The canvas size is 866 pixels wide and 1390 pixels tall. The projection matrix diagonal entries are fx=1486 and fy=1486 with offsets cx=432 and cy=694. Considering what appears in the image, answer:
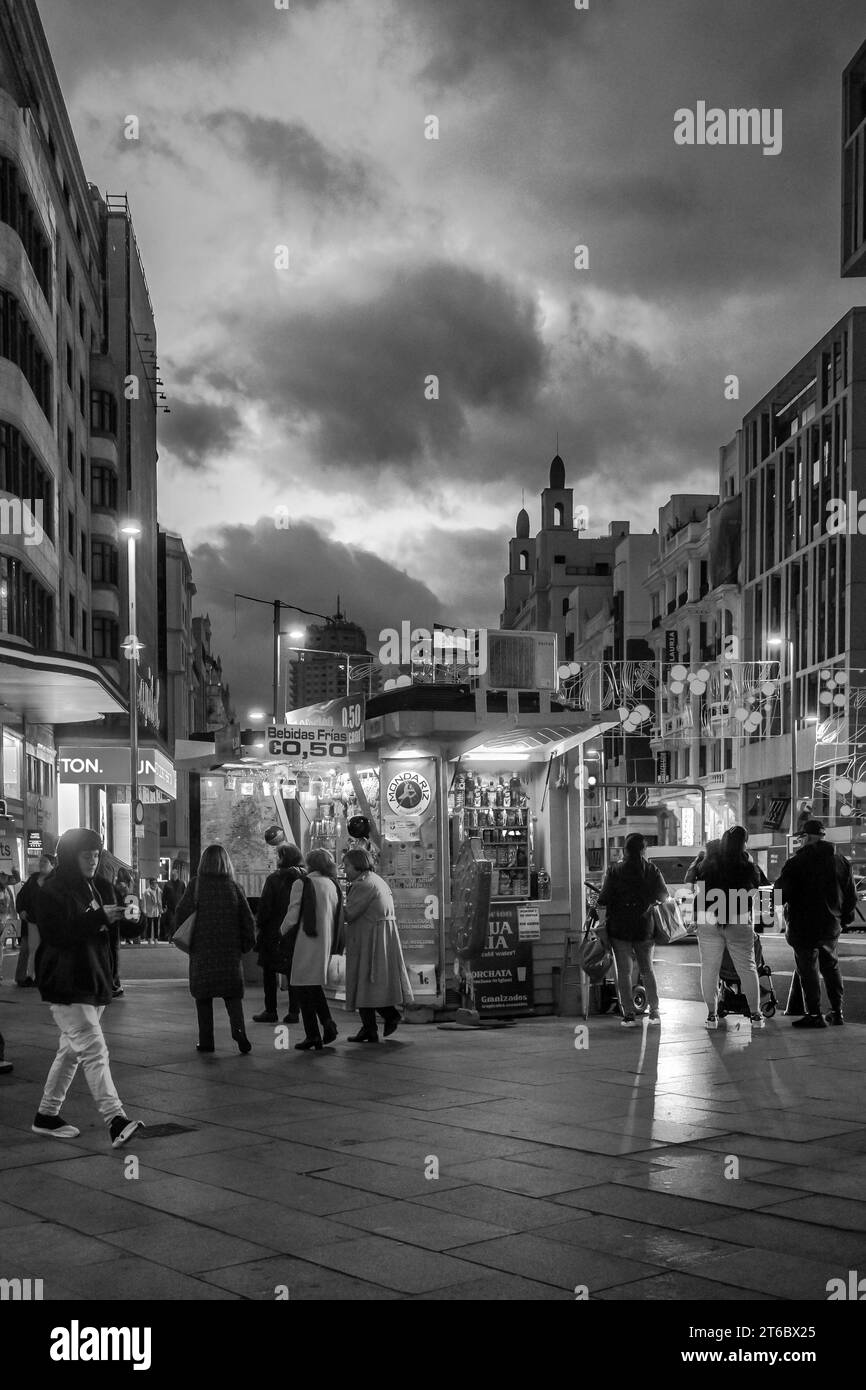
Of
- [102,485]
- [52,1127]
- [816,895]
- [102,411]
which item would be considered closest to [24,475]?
[816,895]

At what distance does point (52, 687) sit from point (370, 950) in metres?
11.9

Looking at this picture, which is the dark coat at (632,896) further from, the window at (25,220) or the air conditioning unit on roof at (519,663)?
the window at (25,220)

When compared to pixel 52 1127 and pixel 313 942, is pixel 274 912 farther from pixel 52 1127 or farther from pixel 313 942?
pixel 52 1127

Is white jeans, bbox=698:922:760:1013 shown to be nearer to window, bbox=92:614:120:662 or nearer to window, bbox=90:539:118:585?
window, bbox=92:614:120:662

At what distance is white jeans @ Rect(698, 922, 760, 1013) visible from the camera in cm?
1411

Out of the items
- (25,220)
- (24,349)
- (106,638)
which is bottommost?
(106,638)

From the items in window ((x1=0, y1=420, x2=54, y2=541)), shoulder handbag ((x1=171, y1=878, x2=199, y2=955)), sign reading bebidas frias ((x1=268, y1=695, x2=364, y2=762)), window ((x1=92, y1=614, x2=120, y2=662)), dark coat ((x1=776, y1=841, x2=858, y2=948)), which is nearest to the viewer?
shoulder handbag ((x1=171, y1=878, x2=199, y2=955))

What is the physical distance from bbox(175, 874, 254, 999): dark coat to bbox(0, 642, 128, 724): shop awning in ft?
27.1

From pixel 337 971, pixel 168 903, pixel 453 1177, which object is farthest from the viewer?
pixel 168 903

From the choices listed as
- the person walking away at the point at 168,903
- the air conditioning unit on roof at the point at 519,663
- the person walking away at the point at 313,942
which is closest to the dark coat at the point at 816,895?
the air conditioning unit on roof at the point at 519,663

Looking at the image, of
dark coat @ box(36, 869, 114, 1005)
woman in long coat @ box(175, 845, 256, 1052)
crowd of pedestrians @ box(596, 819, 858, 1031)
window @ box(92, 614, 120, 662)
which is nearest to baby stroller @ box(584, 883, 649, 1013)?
crowd of pedestrians @ box(596, 819, 858, 1031)

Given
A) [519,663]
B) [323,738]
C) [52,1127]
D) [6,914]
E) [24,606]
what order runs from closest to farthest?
[52,1127]
[519,663]
[323,738]
[6,914]
[24,606]

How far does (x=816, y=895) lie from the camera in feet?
46.8

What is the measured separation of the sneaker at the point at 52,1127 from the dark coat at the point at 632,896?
7.01m
